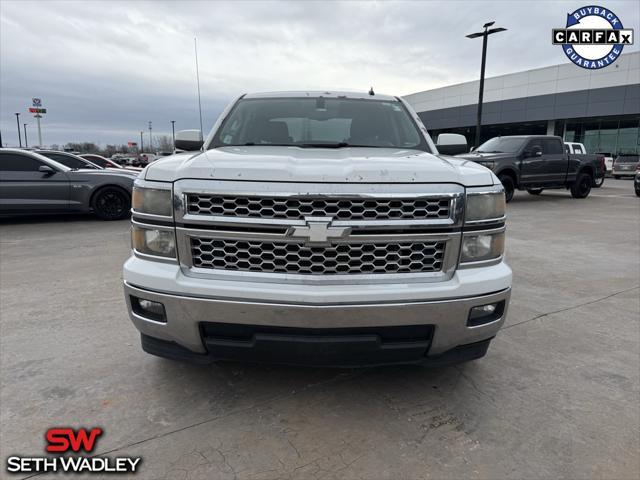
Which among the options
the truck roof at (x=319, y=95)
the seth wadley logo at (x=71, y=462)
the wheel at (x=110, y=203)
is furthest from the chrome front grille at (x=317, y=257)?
the wheel at (x=110, y=203)

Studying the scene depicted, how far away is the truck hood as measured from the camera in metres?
1.97

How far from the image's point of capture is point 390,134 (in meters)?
3.37

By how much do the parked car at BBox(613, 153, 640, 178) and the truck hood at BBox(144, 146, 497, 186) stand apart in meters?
30.0

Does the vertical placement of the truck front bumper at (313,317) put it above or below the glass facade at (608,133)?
below

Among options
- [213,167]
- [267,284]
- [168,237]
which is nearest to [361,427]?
[267,284]

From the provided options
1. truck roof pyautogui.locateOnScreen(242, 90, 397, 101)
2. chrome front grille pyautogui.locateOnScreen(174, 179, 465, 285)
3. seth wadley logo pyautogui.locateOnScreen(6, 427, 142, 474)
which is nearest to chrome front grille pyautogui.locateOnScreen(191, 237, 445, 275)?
chrome front grille pyautogui.locateOnScreen(174, 179, 465, 285)

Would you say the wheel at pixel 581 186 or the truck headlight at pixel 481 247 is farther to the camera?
the wheel at pixel 581 186

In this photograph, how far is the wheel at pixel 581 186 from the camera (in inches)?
532

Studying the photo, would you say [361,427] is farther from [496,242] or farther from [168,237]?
[168,237]

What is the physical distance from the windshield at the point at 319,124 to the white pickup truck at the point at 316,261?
1105 mm

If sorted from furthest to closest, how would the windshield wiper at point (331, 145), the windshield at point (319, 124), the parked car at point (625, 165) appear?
the parked car at point (625, 165)
the windshield at point (319, 124)
the windshield wiper at point (331, 145)

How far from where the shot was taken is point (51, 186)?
8.18 m

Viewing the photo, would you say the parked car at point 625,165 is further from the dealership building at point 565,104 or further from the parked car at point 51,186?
the parked car at point 51,186

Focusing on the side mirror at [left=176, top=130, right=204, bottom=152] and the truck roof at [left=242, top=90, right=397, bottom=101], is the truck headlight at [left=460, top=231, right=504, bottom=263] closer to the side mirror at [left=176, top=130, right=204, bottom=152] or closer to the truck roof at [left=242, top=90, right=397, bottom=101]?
the truck roof at [left=242, top=90, right=397, bottom=101]
